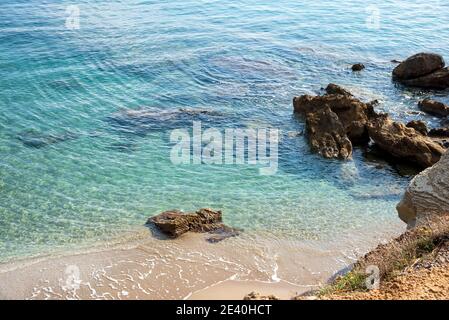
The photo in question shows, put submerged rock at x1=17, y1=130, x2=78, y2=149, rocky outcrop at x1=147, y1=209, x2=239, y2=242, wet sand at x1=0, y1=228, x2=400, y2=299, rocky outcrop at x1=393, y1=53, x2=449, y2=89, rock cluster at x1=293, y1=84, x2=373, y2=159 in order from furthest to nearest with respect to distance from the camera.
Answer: rocky outcrop at x1=393, y1=53, x2=449, y2=89
submerged rock at x1=17, y1=130, x2=78, y2=149
rock cluster at x1=293, y1=84, x2=373, y2=159
rocky outcrop at x1=147, y1=209, x2=239, y2=242
wet sand at x1=0, y1=228, x2=400, y2=299

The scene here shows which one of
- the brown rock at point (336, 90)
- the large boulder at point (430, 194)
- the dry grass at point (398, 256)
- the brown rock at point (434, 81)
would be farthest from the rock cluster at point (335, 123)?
the dry grass at point (398, 256)

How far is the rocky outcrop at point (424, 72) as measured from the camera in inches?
1192

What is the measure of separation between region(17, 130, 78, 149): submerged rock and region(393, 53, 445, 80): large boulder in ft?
61.3

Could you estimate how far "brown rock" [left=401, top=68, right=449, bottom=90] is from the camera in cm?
3016

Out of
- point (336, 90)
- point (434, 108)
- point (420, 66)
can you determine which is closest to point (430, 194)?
point (434, 108)

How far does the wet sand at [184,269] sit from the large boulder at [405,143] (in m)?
5.83

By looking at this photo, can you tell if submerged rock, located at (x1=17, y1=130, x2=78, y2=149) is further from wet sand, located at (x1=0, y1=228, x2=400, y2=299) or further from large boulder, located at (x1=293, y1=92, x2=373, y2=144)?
large boulder, located at (x1=293, y1=92, x2=373, y2=144)

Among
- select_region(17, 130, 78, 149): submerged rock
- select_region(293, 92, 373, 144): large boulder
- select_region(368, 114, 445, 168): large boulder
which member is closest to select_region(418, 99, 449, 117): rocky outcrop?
select_region(293, 92, 373, 144): large boulder

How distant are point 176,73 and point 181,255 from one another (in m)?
18.8

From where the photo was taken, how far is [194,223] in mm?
16469

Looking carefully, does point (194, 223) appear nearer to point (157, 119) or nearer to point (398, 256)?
point (398, 256)

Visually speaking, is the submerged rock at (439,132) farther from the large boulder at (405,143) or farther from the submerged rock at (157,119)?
the submerged rock at (157,119)
